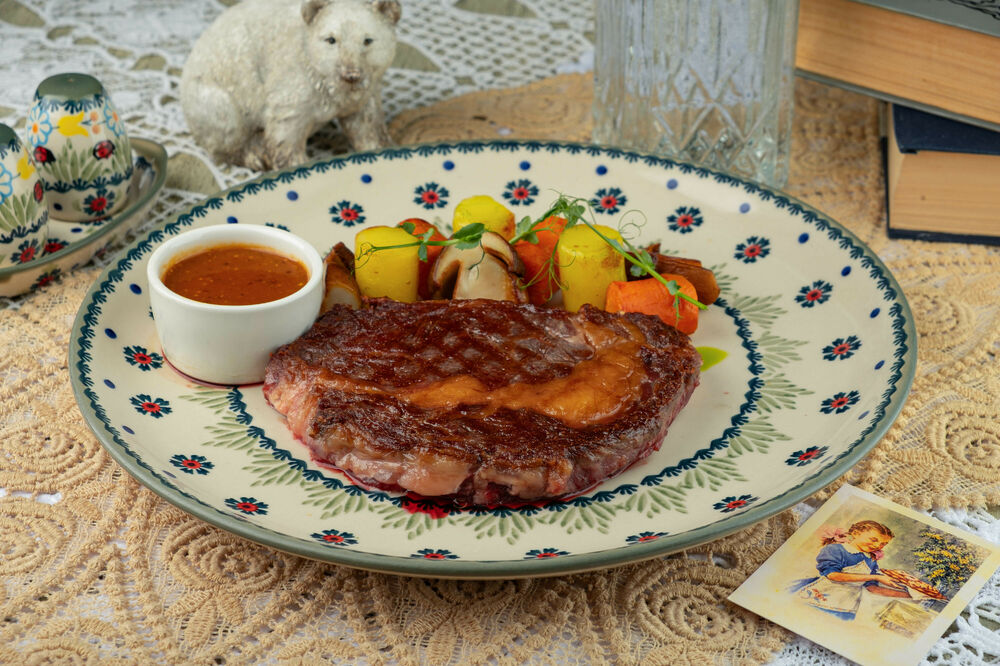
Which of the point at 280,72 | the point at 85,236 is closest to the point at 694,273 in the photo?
the point at 280,72

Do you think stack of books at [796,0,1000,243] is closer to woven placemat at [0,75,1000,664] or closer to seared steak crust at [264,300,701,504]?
woven placemat at [0,75,1000,664]

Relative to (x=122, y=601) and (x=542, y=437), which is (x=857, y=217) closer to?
(x=542, y=437)

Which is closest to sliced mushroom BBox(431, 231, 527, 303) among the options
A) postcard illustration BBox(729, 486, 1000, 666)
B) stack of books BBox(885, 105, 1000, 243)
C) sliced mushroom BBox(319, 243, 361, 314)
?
sliced mushroom BBox(319, 243, 361, 314)

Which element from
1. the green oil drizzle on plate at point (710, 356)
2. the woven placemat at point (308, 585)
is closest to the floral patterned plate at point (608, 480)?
the green oil drizzle on plate at point (710, 356)

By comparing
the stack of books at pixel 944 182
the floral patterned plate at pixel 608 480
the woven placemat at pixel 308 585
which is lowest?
the woven placemat at pixel 308 585

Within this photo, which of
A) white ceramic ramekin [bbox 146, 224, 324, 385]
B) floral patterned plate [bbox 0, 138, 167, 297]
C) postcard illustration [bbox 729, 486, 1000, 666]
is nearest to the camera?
postcard illustration [bbox 729, 486, 1000, 666]

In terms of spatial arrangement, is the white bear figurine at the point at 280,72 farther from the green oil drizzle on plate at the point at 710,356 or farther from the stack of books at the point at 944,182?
the stack of books at the point at 944,182
